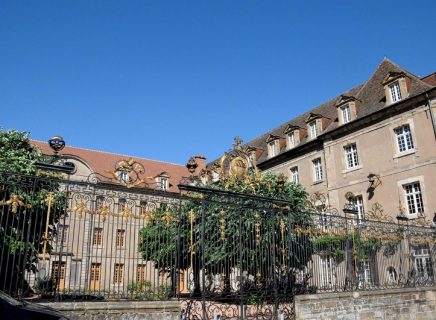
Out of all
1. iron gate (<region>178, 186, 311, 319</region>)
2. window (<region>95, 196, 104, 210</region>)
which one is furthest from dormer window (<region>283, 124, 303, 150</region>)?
window (<region>95, 196, 104, 210</region>)

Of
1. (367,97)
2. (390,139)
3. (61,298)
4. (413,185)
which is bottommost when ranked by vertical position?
(61,298)

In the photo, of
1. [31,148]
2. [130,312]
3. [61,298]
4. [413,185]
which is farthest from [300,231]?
[413,185]

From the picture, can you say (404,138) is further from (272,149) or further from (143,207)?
(143,207)

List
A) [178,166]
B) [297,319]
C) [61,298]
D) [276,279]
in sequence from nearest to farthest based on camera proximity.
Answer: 1. [61,298]
2. [297,319]
3. [276,279]
4. [178,166]

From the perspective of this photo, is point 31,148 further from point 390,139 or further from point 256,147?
point 256,147

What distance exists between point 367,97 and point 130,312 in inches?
884

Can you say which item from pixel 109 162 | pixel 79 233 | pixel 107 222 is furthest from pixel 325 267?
pixel 109 162

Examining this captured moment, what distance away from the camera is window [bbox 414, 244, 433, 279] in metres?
14.1

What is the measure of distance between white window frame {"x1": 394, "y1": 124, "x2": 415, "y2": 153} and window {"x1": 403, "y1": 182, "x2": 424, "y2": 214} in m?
1.96

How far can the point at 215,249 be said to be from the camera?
39.8ft

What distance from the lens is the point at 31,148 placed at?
52.9 ft

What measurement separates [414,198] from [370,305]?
12.0 m

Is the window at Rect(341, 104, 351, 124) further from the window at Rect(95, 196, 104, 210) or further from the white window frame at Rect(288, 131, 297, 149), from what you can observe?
the window at Rect(95, 196, 104, 210)

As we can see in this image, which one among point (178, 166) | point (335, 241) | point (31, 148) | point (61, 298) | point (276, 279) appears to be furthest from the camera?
point (178, 166)
